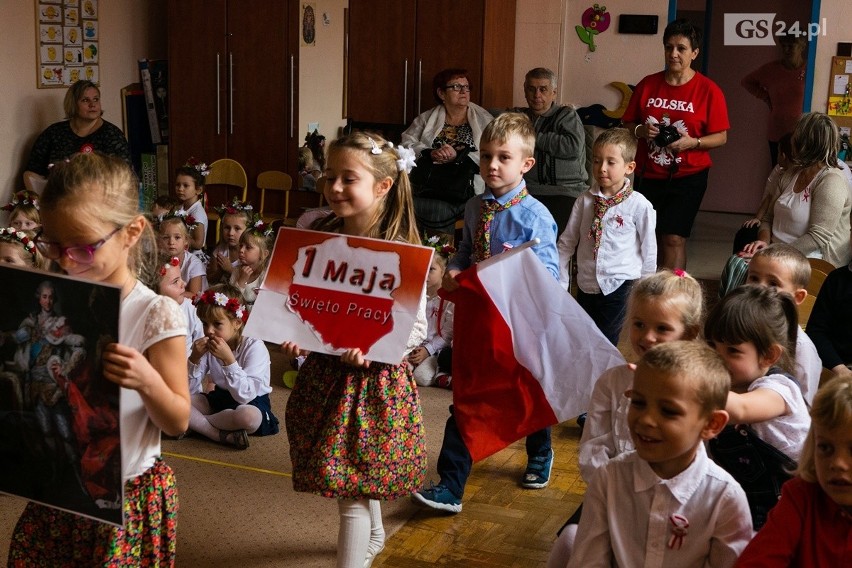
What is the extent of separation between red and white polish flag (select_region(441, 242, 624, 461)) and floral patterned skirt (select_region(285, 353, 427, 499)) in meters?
0.22

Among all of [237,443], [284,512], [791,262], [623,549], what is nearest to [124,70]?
[237,443]

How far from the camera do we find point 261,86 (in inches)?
314

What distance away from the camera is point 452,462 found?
3.42 meters

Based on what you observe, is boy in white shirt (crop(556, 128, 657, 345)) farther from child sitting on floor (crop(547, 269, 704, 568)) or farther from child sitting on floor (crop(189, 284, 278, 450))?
child sitting on floor (crop(547, 269, 704, 568))

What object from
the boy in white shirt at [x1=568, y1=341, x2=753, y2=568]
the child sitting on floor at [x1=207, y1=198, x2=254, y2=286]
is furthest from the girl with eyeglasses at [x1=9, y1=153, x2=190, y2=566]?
the child sitting on floor at [x1=207, y1=198, x2=254, y2=286]

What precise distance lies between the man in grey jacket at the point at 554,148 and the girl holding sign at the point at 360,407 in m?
3.43

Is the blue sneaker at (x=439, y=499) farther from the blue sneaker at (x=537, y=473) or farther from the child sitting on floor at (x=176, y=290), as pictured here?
the child sitting on floor at (x=176, y=290)

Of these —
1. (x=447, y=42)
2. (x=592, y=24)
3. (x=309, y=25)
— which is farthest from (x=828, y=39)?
(x=309, y=25)

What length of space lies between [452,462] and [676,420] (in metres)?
1.60

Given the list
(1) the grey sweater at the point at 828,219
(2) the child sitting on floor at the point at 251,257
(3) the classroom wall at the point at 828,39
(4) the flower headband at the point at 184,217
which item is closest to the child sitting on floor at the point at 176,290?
(2) the child sitting on floor at the point at 251,257

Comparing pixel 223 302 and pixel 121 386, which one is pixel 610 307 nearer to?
pixel 223 302

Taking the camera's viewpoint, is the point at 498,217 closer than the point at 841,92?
Yes

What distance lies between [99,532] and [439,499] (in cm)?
161

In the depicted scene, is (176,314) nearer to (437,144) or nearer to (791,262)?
(791,262)
